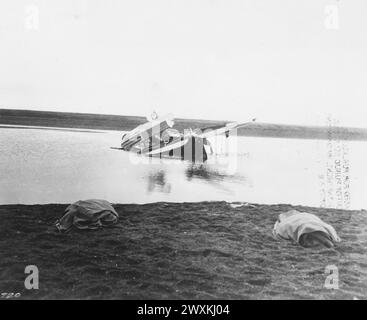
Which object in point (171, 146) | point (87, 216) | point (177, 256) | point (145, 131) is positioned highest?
point (145, 131)

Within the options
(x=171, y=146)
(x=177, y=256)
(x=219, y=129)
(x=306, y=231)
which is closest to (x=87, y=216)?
(x=177, y=256)

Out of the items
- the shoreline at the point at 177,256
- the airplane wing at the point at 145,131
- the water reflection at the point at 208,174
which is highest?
the airplane wing at the point at 145,131

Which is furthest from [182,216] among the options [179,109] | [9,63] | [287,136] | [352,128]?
[9,63]

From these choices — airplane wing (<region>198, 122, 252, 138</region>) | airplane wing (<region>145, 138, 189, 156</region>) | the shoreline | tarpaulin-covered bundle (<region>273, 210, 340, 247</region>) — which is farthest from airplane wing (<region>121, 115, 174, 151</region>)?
tarpaulin-covered bundle (<region>273, 210, 340, 247</region>)

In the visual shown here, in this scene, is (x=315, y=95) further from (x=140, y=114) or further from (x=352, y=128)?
(x=140, y=114)

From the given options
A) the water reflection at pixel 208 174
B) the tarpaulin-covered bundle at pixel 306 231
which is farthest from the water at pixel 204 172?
the tarpaulin-covered bundle at pixel 306 231

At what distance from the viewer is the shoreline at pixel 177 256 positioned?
2045 mm

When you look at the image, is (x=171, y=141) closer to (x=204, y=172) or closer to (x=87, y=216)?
(x=204, y=172)

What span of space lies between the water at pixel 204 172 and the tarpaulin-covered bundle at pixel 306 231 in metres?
0.15

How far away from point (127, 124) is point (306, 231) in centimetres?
138

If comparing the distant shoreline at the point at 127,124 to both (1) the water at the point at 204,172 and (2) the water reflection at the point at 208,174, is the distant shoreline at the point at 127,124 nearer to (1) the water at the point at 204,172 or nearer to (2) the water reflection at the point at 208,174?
(1) the water at the point at 204,172

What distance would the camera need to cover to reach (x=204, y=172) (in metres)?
2.41

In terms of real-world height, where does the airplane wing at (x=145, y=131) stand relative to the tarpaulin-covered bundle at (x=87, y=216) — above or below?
above
